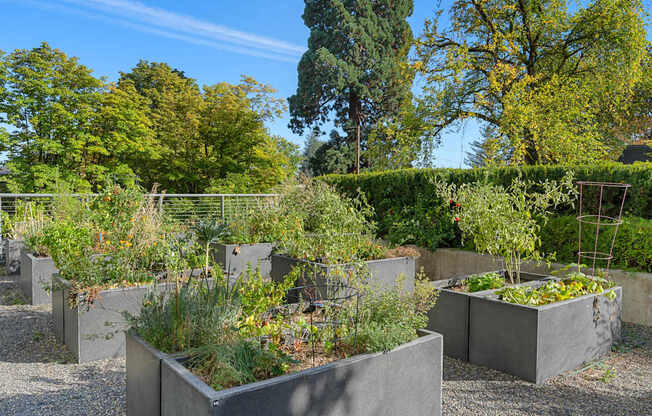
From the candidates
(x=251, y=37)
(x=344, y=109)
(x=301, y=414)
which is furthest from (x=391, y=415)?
(x=344, y=109)

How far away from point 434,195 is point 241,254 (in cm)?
317

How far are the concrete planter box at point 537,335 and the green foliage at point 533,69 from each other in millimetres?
8365

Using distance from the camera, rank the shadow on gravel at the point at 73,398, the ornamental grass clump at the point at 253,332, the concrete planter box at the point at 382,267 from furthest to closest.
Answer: the concrete planter box at the point at 382,267 < the shadow on gravel at the point at 73,398 < the ornamental grass clump at the point at 253,332

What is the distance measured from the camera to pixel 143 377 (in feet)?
7.04

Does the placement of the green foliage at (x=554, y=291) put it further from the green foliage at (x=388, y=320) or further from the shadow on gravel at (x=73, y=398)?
the shadow on gravel at (x=73, y=398)

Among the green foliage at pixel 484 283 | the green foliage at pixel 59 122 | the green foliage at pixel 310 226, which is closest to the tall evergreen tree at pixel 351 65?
the green foliage at pixel 59 122

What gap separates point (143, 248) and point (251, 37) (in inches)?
415

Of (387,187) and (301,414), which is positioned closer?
(301,414)

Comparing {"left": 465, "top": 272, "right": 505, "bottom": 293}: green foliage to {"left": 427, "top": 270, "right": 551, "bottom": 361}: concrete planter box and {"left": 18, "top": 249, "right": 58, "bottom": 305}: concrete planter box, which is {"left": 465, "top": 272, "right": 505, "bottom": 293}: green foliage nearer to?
{"left": 427, "top": 270, "right": 551, "bottom": 361}: concrete planter box

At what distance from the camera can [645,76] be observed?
1364 centimetres

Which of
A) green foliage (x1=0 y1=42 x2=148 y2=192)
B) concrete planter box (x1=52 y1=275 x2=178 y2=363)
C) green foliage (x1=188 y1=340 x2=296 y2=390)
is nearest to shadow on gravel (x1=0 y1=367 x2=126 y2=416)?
concrete planter box (x1=52 y1=275 x2=178 y2=363)

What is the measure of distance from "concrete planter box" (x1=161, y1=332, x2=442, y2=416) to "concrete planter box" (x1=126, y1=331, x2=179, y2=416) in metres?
0.08

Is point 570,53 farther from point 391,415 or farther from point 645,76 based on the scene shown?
point 391,415

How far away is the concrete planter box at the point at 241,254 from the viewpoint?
6.01 metres
